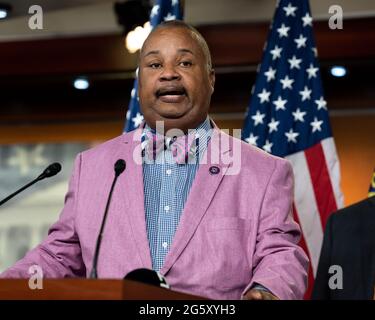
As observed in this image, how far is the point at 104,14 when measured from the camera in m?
6.19

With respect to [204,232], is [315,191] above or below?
above

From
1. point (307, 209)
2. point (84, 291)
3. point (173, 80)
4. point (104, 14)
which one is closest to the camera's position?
point (84, 291)

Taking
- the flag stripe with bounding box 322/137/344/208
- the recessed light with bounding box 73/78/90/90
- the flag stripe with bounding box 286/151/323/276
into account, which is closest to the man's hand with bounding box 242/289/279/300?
the flag stripe with bounding box 286/151/323/276

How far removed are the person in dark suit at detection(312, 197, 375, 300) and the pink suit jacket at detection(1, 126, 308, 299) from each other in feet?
2.03

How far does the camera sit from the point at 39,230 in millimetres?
6105

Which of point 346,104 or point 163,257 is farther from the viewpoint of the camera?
point 346,104

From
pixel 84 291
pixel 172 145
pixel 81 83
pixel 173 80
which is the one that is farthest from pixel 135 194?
pixel 81 83

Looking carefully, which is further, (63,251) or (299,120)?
(299,120)

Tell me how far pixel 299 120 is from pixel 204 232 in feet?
6.15

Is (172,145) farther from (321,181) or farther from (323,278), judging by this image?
(321,181)

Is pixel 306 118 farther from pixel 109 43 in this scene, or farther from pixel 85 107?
pixel 85 107

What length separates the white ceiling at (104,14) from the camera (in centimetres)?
580
